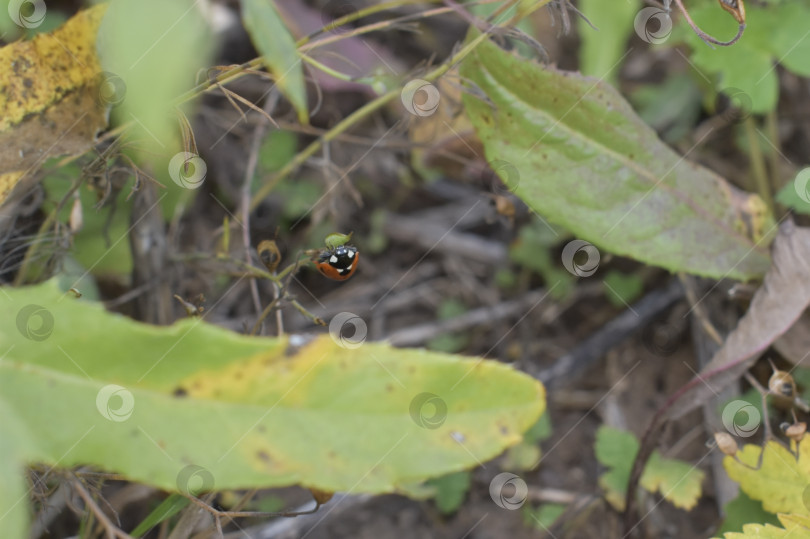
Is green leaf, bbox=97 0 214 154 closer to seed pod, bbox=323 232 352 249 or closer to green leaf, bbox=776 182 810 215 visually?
seed pod, bbox=323 232 352 249

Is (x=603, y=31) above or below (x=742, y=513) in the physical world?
above

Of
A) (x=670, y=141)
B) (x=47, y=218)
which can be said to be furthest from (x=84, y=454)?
(x=670, y=141)

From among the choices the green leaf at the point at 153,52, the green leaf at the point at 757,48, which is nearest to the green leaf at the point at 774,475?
the green leaf at the point at 757,48

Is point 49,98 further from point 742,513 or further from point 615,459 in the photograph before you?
point 742,513

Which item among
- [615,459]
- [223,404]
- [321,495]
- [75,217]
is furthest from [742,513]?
[75,217]

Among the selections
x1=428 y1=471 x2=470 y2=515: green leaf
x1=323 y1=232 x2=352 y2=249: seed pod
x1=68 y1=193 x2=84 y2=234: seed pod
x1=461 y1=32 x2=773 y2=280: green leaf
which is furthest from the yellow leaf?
x1=428 y1=471 x2=470 y2=515: green leaf

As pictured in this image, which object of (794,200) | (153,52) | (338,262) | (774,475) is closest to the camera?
(153,52)
